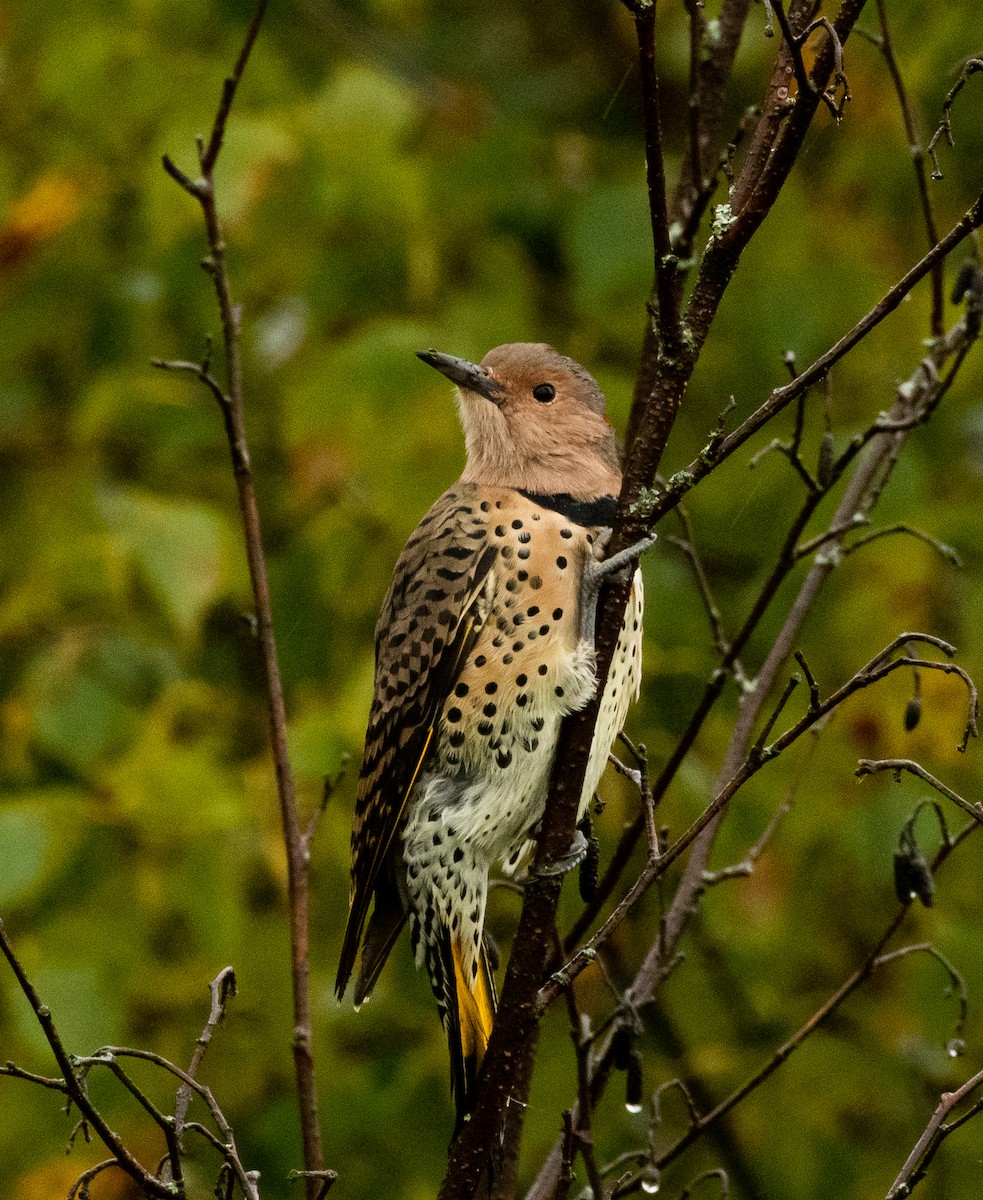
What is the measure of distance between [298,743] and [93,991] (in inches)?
28.4

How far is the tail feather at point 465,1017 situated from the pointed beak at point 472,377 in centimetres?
120

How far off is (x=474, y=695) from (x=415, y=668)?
0.58 ft

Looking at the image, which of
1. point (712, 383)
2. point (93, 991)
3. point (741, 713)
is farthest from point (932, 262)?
point (712, 383)

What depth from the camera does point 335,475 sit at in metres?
5.07

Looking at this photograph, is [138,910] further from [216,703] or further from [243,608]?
[243,608]

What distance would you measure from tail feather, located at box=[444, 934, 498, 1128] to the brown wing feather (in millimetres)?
190

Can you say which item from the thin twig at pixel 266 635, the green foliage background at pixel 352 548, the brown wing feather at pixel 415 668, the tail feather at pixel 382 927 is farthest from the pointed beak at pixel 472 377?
the tail feather at pixel 382 927

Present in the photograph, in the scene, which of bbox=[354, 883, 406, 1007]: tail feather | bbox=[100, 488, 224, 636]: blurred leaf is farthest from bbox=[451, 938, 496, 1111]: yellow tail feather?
bbox=[100, 488, 224, 636]: blurred leaf

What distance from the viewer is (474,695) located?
11.0 feet

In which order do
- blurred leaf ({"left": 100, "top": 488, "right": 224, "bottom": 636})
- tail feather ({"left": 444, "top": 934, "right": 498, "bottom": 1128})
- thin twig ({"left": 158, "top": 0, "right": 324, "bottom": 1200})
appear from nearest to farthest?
thin twig ({"left": 158, "top": 0, "right": 324, "bottom": 1200}) → tail feather ({"left": 444, "top": 934, "right": 498, "bottom": 1128}) → blurred leaf ({"left": 100, "top": 488, "right": 224, "bottom": 636})

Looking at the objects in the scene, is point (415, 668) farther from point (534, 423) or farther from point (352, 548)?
point (352, 548)

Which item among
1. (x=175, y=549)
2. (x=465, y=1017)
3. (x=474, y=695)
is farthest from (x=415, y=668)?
(x=175, y=549)

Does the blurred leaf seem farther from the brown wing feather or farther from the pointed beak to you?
the pointed beak

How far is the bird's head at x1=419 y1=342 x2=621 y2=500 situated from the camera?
12.0 ft
